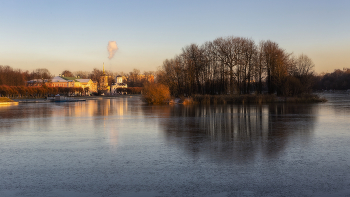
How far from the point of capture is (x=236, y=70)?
5597 cm

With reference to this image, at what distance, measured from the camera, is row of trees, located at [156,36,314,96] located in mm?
54375

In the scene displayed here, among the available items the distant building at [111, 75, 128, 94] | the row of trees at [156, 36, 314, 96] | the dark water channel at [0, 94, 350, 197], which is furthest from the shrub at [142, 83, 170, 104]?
the distant building at [111, 75, 128, 94]

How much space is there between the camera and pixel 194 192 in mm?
6371

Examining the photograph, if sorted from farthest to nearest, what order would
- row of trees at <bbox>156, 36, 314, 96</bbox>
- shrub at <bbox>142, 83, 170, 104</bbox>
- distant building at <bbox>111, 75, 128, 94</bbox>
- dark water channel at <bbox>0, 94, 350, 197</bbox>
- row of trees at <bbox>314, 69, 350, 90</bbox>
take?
1. distant building at <bbox>111, 75, 128, 94</bbox>
2. row of trees at <bbox>314, 69, 350, 90</bbox>
3. row of trees at <bbox>156, 36, 314, 96</bbox>
4. shrub at <bbox>142, 83, 170, 104</bbox>
5. dark water channel at <bbox>0, 94, 350, 197</bbox>

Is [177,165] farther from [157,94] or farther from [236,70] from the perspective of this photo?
[236,70]

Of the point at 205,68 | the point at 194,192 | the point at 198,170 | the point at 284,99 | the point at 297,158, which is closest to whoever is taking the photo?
the point at 194,192

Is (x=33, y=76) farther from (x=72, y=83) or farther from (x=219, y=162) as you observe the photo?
(x=219, y=162)

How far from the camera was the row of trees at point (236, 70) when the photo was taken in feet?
178

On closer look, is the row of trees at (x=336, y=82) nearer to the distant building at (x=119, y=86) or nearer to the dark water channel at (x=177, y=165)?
the distant building at (x=119, y=86)

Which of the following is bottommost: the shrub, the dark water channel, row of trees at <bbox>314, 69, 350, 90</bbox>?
the dark water channel

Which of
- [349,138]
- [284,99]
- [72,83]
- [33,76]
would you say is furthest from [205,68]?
[33,76]

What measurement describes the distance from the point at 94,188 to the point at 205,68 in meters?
56.0

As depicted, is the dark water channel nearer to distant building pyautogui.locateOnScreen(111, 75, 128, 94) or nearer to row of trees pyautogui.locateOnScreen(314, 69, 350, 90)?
row of trees pyautogui.locateOnScreen(314, 69, 350, 90)

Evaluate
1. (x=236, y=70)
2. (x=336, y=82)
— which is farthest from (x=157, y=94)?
(x=336, y=82)
